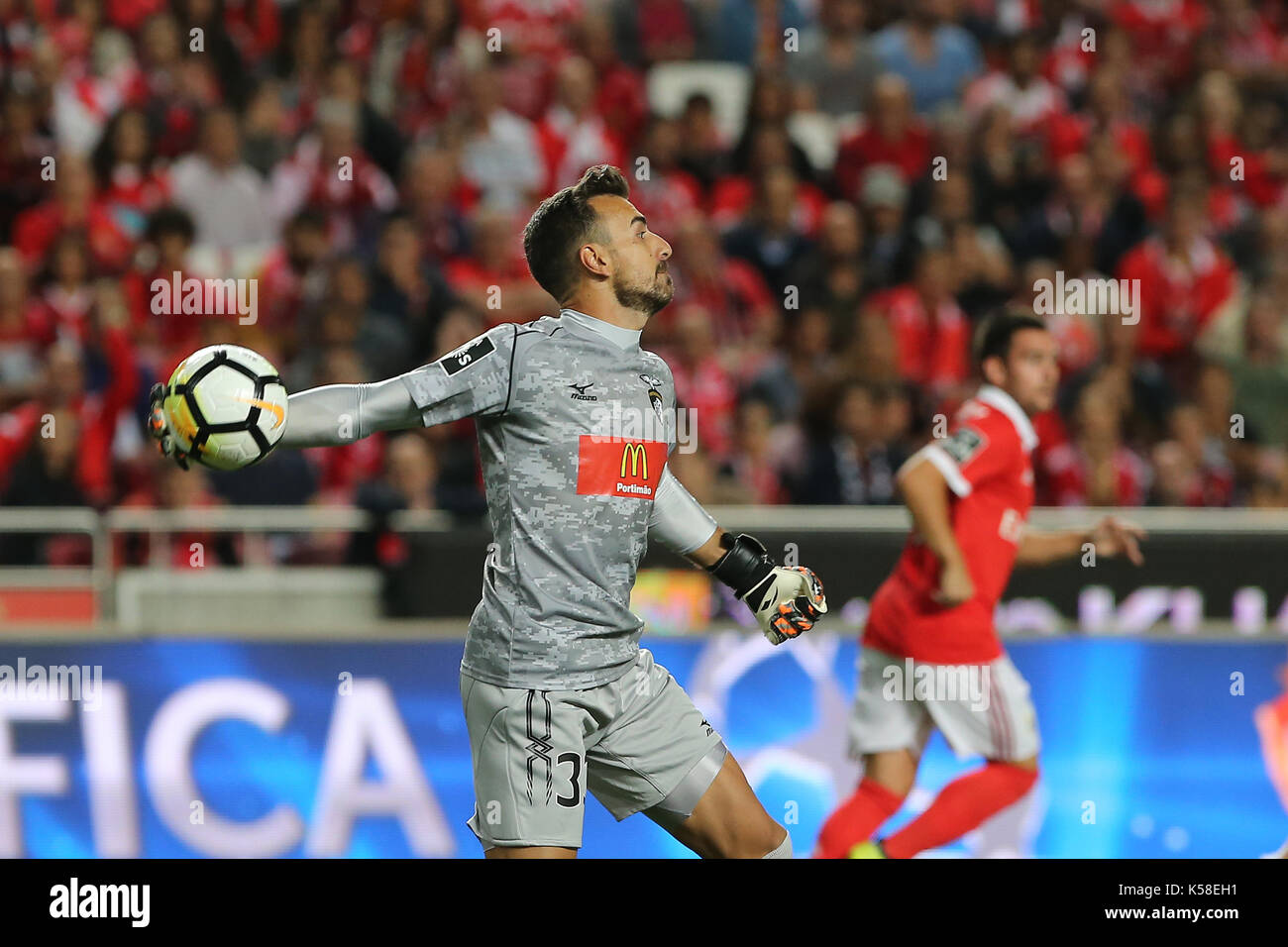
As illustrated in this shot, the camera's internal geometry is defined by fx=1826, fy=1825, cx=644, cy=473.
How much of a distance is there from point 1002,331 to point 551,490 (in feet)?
8.90

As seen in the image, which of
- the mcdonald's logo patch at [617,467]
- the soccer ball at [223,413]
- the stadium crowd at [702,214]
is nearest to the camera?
the soccer ball at [223,413]

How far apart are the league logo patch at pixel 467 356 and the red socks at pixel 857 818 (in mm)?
2716

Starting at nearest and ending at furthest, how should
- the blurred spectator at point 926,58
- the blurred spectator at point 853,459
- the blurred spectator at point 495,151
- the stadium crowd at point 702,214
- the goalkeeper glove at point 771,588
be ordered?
the goalkeeper glove at point 771,588, the blurred spectator at point 853,459, the stadium crowd at point 702,214, the blurred spectator at point 495,151, the blurred spectator at point 926,58

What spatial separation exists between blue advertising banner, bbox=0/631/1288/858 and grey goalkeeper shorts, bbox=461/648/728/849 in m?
2.66

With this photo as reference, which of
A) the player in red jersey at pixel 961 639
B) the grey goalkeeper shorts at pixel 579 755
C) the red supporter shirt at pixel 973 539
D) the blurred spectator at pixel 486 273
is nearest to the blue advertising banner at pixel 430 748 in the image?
the player in red jersey at pixel 961 639

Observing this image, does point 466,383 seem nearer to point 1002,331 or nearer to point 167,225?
point 1002,331

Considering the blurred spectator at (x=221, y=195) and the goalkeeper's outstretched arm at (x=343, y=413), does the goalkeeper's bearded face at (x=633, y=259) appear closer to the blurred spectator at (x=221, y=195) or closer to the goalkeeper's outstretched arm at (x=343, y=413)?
the goalkeeper's outstretched arm at (x=343, y=413)

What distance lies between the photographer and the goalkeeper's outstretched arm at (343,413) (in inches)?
Result: 150

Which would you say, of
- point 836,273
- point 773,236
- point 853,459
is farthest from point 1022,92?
point 853,459

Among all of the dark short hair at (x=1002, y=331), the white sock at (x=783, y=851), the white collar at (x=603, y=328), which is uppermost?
the dark short hair at (x=1002, y=331)

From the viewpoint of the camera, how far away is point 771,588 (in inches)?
170
